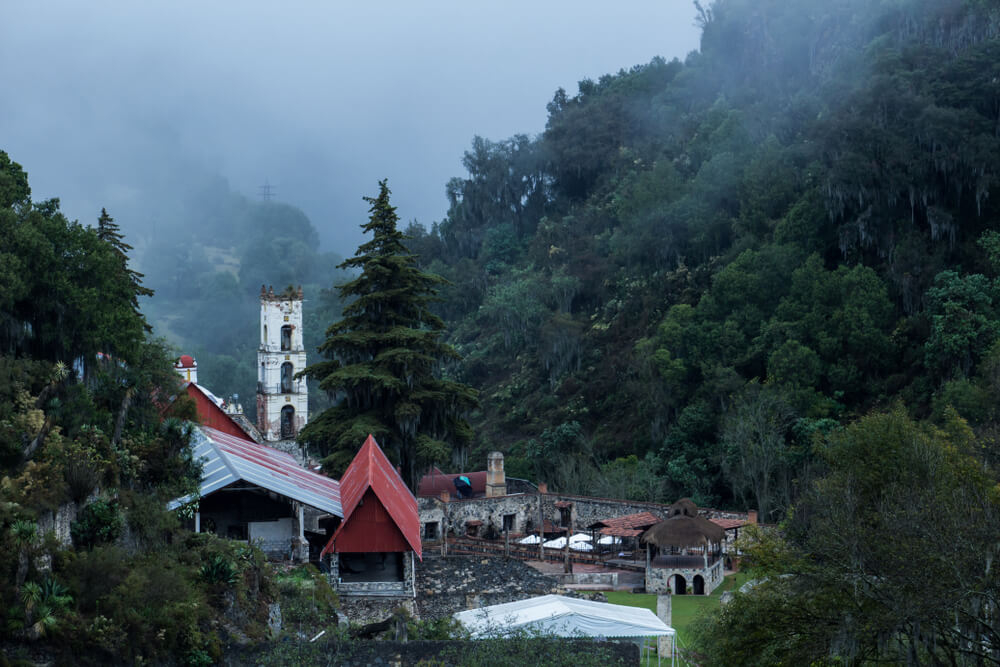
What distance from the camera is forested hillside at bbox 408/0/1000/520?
4603 cm

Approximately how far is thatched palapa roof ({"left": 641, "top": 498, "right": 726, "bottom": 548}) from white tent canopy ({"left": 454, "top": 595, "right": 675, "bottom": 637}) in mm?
10846

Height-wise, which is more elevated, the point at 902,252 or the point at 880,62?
the point at 880,62

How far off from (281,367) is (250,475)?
117 ft

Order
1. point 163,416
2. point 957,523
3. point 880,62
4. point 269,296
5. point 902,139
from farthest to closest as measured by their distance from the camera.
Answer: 1. point 269,296
2. point 880,62
3. point 902,139
4. point 163,416
5. point 957,523

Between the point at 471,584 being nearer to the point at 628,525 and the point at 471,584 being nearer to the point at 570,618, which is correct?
the point at 570,618

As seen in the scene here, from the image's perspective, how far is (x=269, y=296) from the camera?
189 feet

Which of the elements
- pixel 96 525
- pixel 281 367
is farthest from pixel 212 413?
pixel 281 367

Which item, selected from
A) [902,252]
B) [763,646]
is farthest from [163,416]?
[902,252]

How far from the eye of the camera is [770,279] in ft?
172

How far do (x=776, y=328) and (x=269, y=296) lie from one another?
84.4 feet

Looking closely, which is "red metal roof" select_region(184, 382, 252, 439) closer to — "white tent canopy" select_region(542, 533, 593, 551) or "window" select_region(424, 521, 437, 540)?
"window" select_region(424, 521, 437, 540)

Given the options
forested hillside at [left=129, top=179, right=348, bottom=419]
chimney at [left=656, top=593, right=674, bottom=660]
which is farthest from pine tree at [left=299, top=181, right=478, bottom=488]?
forested hillside at [left=129, top=179, right=348, bottom=419]

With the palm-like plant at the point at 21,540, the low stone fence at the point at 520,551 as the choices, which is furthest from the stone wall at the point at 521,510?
the palm-like plant at the point at 21,540

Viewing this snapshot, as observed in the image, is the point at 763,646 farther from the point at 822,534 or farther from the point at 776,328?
the point at 776,328
